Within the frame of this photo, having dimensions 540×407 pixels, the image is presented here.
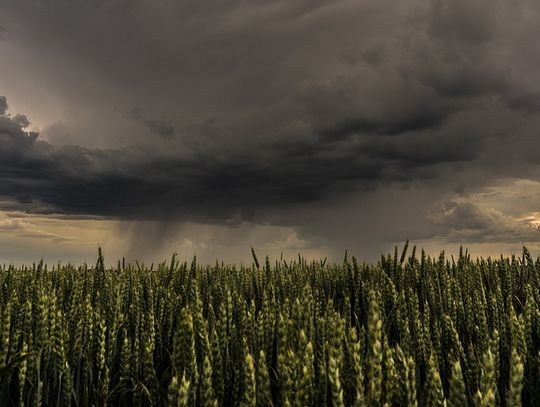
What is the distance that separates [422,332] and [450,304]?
3.83ft

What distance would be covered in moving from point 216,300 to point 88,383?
183 cm

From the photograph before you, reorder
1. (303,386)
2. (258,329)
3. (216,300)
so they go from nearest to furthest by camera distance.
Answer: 1. (303,386)
2. (258,329)
3. (216,300)

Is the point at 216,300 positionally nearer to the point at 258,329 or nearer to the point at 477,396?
the point at 258,329

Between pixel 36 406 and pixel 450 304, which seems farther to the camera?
pixel 450 304

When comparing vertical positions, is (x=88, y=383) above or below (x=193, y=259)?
below

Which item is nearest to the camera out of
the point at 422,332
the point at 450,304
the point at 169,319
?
the point at 422,332

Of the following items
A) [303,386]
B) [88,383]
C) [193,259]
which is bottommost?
[88,383]

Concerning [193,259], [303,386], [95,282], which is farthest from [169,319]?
[303,386]

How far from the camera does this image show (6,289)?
5.28 meters

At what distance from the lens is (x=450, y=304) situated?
3.97 metres

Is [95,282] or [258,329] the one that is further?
[95,282]

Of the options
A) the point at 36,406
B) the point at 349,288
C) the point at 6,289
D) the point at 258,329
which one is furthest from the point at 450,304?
the point at 6,289

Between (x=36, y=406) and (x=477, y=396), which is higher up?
(x=477, y=396)

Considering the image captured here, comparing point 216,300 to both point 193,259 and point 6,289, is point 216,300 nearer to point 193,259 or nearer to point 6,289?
point 193,259
